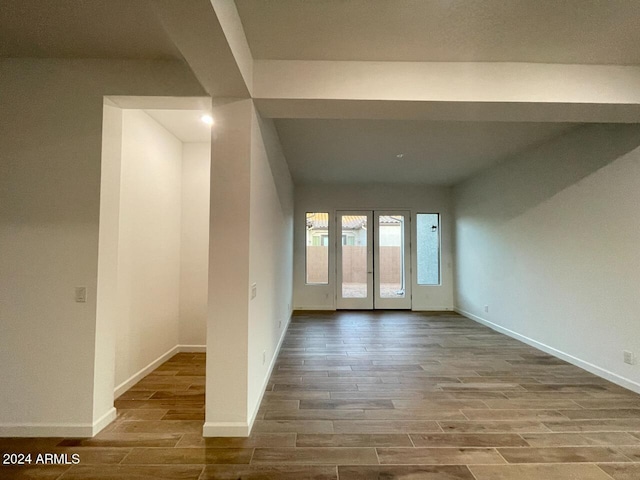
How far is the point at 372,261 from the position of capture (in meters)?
6.90

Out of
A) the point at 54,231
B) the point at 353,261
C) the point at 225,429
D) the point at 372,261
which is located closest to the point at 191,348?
the point at 225,429

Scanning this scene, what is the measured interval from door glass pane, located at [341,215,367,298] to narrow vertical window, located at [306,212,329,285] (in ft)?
1.26

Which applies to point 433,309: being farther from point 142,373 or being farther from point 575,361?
point 142,373

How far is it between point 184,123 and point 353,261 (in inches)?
177

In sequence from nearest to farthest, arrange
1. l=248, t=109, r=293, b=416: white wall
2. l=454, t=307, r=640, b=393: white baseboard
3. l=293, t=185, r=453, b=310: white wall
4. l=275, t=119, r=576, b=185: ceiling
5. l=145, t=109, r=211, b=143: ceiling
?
1. l=248, t=109, r=293, b=416: white wall
2. l=454, t=307, r=640, b=393: white baseboard
3. l=145, t=109, r=211, b=143: ceiling
4. l=275, t=119, r=576, b=185: ceiling
5. l=293, t=185, r=453, b=310: white wall

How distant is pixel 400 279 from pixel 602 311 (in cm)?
394

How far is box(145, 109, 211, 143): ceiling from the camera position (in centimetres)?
325

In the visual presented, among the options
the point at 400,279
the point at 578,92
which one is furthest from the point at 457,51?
the point at 400,279

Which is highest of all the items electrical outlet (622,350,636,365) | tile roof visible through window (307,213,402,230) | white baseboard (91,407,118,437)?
tile roof visible through window (307,213,402,230)

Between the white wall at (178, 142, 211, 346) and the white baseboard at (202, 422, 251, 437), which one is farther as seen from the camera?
the white wall at (178, 142, 211, 346)

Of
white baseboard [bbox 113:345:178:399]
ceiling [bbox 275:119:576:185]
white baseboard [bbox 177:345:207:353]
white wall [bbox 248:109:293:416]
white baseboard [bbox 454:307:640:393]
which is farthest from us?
white baseboard [bbox 177:345:207:353]

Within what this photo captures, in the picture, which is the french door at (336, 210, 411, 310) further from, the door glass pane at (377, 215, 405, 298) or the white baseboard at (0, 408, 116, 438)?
the white baseboard at (0, 408, 116, 438)

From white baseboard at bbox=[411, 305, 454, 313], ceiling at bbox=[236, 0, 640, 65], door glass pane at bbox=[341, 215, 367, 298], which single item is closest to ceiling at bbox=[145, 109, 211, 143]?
ceiling at bbox=[236, 0, 640, 65]

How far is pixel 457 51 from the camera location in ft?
7.24
